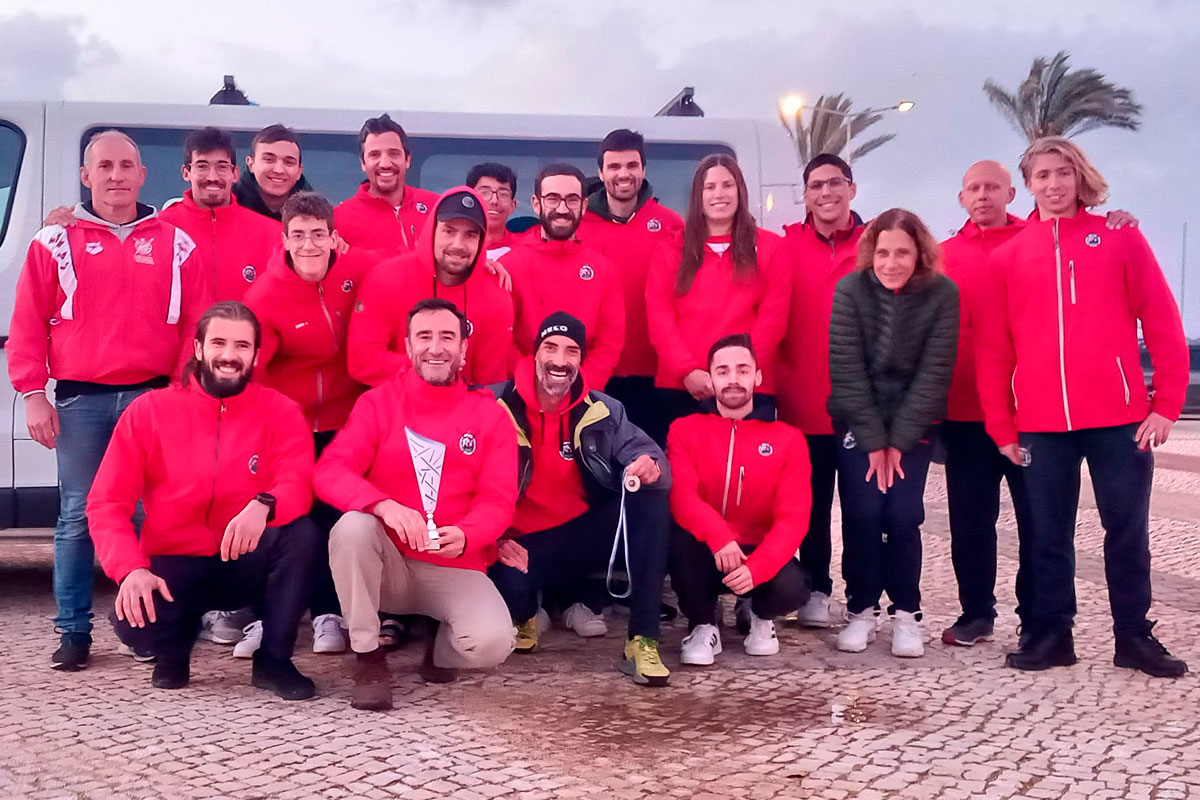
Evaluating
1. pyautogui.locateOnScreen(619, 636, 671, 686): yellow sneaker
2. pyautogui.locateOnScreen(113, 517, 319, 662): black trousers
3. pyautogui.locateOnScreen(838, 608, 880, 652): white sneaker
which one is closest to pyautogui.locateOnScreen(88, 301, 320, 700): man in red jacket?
pyautogui.locateOnScreen(113, 517, 319, 662): black trousers

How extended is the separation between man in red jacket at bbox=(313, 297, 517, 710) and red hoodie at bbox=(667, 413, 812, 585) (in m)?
0.80

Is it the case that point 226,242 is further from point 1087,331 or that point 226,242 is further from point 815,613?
point 1087,331

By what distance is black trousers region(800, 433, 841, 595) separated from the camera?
16.1 feet

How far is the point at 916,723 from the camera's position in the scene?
3.51 meters

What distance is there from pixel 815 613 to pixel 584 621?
41.2 inches

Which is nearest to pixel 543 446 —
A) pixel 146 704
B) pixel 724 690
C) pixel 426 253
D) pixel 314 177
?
pixel 426 253

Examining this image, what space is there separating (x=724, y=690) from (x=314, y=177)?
3187mm

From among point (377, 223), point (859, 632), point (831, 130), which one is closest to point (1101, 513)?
point (859, 632)

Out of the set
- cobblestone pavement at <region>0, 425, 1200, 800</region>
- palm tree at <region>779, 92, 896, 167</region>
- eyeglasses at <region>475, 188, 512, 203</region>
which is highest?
palm tree at <region>779, 92, 896, 167</region>

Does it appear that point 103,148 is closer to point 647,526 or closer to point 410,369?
point 410,369

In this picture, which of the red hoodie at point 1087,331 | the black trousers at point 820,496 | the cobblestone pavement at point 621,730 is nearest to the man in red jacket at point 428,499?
the cobblestone pavement at point 621,730

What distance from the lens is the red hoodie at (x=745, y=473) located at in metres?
4.38

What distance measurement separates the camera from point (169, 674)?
385 centimetres

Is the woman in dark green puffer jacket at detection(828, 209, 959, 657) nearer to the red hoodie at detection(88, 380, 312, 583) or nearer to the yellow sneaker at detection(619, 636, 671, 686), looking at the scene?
the yellow sneaker at detection(619, 636, 671, 686)
